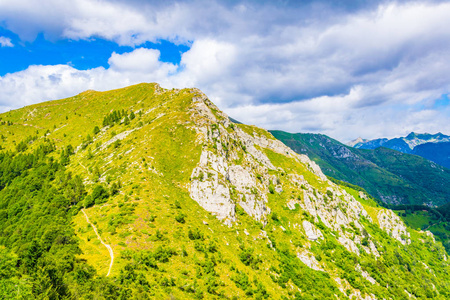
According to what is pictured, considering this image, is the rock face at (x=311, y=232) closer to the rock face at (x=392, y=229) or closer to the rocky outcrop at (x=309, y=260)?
the rocky outcrop at (x=309, y=260)

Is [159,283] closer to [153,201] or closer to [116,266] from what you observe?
[116,266]

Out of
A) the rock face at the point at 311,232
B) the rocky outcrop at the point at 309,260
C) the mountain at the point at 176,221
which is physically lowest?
the rocky outcrop at the point at 309,260

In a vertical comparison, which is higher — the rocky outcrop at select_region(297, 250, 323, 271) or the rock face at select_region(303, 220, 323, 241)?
the rock face at select_region(303, 220, 323, 241)

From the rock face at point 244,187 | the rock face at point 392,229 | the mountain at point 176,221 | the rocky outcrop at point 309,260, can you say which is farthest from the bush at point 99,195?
the rock face at point 392,229

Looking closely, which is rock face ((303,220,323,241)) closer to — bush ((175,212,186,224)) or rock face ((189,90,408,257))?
rock face ((189,90,408,257))

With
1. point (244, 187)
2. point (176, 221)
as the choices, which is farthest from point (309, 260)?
point (176, 221)

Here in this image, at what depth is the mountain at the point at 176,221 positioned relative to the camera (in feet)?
120

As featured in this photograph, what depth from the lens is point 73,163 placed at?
10981 centimetres

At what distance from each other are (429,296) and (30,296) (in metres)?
195

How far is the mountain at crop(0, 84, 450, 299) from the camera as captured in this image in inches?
1436

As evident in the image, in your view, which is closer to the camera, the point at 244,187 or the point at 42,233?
the point at 42,233

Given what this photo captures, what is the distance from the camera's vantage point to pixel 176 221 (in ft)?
186

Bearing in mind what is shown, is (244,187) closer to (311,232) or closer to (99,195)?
(311,232)

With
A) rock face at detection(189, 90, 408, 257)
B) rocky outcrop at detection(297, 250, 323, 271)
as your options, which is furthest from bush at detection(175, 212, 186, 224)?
rocky outcrop at detection(297, 250, 323, 271)
